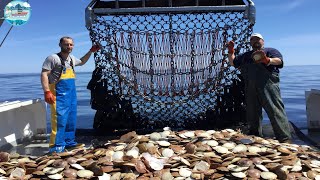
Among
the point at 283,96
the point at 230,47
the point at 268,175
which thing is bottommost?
the point at 283,96

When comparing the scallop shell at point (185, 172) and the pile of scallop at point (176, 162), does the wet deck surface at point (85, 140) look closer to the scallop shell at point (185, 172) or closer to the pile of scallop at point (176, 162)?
the pile of scallop at point (176, 162)

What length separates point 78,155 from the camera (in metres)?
3.57

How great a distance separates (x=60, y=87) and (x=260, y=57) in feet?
7.56

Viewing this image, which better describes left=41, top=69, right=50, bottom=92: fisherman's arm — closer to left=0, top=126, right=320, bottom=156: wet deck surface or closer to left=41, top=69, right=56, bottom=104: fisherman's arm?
left=41, top=69, right=56, bottom=104: fisherman's arm

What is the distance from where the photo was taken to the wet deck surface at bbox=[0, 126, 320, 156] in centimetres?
Answer: 497

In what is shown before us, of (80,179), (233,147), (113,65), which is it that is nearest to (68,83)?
(113,65)

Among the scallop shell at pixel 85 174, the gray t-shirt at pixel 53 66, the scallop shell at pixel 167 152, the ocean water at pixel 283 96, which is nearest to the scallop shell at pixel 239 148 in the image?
the scallop shell at pixel 167 152

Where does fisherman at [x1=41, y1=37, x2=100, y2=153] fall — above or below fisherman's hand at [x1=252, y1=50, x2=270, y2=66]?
below

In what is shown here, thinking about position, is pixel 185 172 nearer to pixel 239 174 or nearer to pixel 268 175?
pixel 239 174

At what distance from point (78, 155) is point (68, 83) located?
116cm

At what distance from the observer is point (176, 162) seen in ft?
10.6

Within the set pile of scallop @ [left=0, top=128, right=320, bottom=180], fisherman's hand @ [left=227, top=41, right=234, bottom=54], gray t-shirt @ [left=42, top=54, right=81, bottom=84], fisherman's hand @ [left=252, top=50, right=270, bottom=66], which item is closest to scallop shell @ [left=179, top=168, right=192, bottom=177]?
pile of scallop @ [left=0, top=128, right=320, bottom=180]

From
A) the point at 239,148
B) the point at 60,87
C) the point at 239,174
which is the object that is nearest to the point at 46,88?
the point at 60,87

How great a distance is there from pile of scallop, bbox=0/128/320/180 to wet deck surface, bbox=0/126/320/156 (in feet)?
4.03
